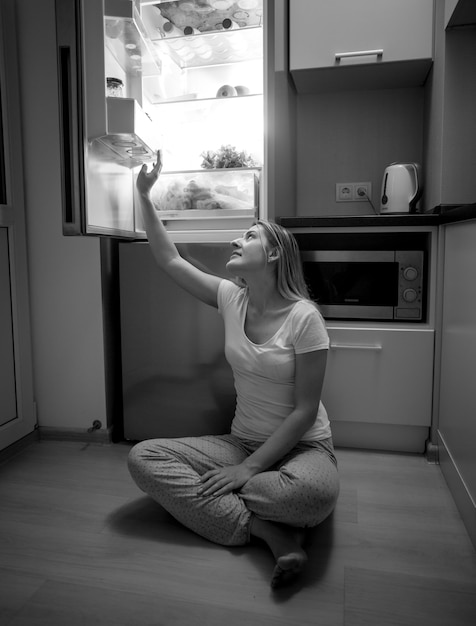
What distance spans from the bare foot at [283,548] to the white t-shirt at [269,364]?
0.91 feet

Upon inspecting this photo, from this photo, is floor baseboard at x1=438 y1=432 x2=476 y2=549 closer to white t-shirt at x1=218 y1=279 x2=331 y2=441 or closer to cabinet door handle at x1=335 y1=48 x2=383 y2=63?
white t-shirt at x1=218 y1=279 x2=331 y2=441

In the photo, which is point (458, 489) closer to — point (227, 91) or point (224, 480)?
point (224, 480)

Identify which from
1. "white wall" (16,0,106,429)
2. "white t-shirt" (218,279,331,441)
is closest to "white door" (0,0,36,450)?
"white wall" (16,0,106,429)

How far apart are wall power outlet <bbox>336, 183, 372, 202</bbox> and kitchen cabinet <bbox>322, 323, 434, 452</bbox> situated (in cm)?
77

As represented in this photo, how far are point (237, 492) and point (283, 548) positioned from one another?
0.66 feet

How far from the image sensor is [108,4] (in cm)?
166

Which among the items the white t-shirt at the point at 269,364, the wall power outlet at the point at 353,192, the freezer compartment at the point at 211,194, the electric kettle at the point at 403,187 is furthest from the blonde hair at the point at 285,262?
the wall power outlet at the point at 353,192

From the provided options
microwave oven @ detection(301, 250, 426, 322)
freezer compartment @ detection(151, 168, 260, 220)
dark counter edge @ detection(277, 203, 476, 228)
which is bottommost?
microwave oven @ detection(301, 250, 426, 322)

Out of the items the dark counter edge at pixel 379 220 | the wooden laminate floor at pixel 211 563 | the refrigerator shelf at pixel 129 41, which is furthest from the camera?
the dark counter edge at pixel 379 220

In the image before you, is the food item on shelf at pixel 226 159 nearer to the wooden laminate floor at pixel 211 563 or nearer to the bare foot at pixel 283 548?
the wooden laminate floor at pixel 211 563

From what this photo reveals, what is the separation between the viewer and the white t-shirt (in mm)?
1473

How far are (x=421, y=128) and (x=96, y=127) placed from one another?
4.74ft

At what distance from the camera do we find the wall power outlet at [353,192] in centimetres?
243

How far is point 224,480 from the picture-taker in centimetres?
139
